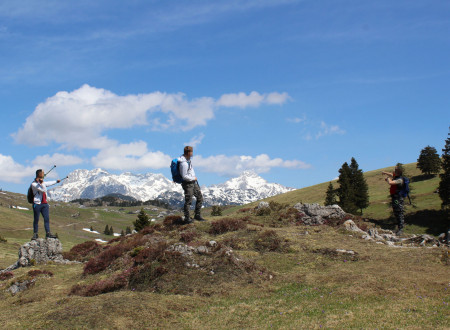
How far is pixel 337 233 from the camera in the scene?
2297 cm

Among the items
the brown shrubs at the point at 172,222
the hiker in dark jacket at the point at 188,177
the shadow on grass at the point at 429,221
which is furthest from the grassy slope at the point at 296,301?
the shadow on grass at the point at 429,221

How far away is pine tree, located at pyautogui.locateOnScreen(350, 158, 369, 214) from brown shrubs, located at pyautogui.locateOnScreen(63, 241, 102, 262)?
74397 millimetres

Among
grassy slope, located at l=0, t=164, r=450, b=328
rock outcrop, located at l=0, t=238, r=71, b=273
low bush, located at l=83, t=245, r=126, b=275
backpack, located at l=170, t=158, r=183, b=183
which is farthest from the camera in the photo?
rock outcrop, located at l=0, t=238, r=71, b=273

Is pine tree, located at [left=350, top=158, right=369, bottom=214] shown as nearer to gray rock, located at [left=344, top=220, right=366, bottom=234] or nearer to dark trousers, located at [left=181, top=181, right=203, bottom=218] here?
gray rock, located at [left=344, top=220, right=366, bottom=234]

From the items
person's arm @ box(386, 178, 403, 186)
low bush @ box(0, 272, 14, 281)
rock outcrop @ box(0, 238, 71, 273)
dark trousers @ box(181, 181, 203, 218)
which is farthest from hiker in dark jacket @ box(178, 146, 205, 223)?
person's arm @ box(386, 178, 403, 186)

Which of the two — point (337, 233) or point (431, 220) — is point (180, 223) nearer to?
point (337, 233)

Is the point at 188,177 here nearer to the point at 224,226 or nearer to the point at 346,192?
the point at 224,226

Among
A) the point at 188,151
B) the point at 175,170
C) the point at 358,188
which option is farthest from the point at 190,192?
the point at 358,188

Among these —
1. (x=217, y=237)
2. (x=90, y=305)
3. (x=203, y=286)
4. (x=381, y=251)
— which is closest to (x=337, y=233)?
(x=381, y=251)

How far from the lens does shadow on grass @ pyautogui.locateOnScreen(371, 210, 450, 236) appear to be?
66131mm

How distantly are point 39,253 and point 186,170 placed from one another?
1240 centimetres

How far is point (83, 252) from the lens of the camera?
27859mm

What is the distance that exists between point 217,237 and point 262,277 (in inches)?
311

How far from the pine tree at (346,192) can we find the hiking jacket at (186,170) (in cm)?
6303
